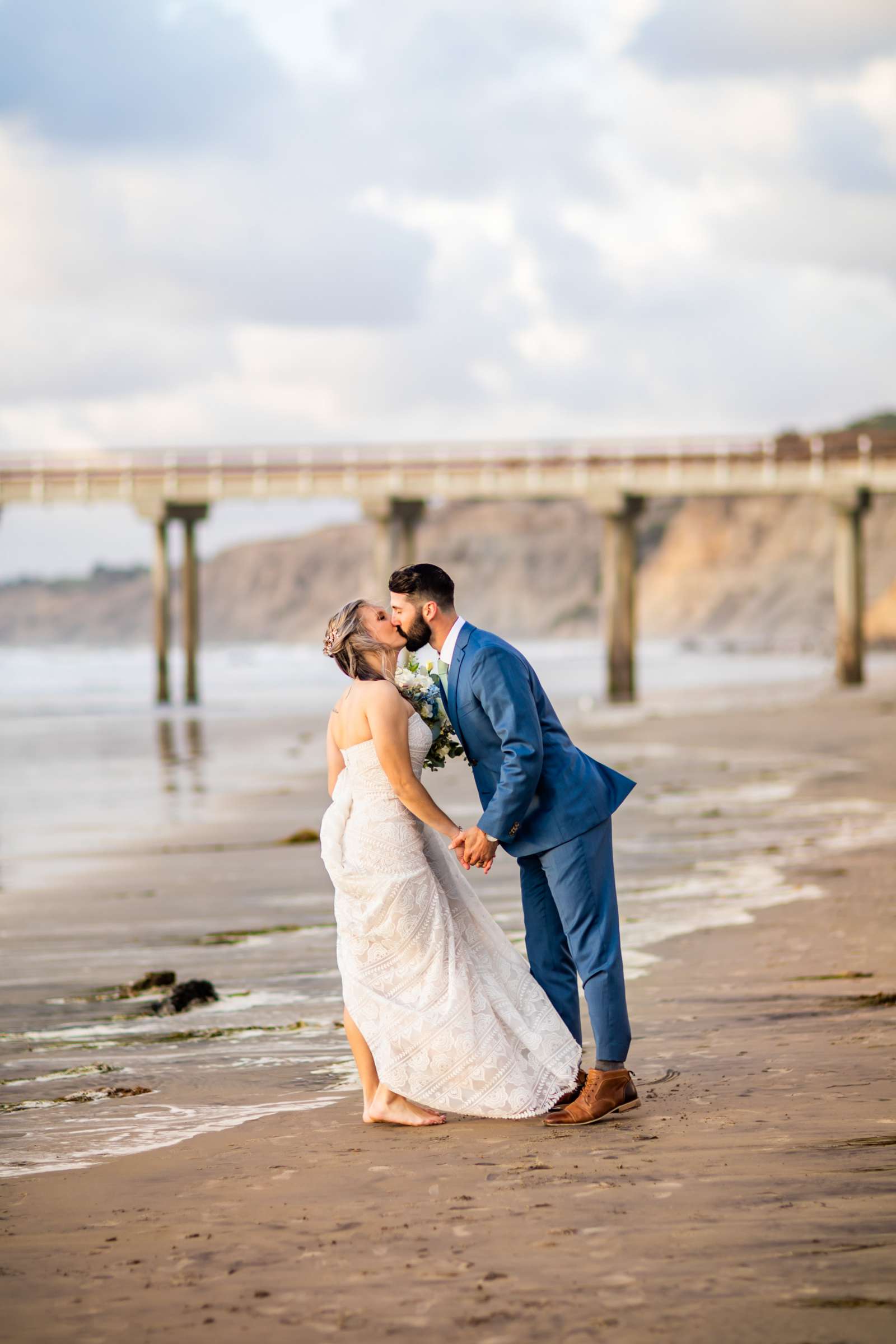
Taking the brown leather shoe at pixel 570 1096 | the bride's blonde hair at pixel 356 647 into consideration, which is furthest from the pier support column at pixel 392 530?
the brown leather shoe at pixel 570 1096

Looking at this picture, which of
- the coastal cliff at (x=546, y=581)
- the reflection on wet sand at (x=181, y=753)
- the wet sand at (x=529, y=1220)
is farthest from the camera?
the coastal cliff at (x=546, y=581)

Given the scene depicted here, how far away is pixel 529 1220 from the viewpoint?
148 inches

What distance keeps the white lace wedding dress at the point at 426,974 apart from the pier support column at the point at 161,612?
31.9m

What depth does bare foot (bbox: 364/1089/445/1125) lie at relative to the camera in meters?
4.79

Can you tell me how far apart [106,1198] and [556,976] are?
156 cm

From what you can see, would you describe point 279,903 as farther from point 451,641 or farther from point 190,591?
point 190,591

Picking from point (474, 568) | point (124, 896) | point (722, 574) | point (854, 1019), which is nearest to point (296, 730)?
point (124, 896)

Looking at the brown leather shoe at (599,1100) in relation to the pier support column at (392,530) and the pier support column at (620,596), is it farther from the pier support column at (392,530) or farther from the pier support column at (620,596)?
the pier support column at (392,530)

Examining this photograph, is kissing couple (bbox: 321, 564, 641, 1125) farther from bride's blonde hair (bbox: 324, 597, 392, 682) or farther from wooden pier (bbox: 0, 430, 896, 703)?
wooden pier (bbox: 0, 430, 896, 703)

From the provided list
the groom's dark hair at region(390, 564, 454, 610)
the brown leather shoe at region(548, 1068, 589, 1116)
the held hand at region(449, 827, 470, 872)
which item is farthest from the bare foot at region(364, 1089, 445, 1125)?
the groom's dark hair at region(390, 564, 454, 610)

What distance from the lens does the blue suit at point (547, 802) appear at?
477 centimetres

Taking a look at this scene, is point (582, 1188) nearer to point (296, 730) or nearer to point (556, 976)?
point (556, 976)

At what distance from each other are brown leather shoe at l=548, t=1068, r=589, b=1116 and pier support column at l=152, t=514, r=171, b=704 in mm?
32124

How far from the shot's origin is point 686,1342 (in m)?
3.03
